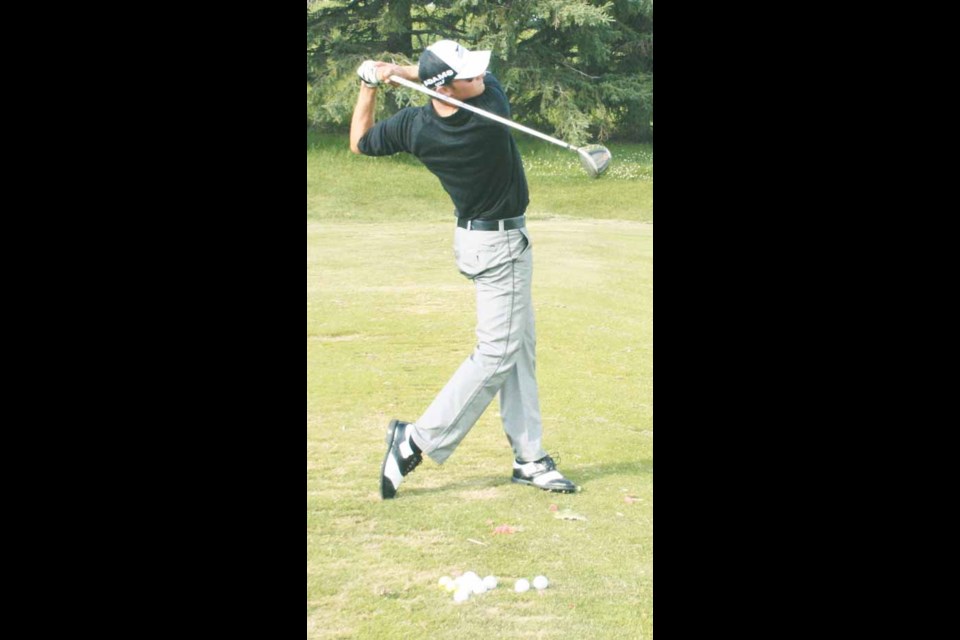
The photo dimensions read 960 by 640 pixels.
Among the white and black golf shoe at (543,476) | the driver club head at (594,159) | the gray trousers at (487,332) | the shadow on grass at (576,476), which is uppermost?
the driver club head at (594,159)

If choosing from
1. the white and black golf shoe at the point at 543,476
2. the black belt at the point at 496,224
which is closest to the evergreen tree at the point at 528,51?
the black belt at the point at 496,224

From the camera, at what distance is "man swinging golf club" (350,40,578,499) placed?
4590mm

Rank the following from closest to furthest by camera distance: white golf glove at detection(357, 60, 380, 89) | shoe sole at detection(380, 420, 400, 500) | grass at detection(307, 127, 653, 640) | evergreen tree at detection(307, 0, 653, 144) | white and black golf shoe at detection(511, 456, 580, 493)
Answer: grass at detection(307, 127, 653, 640), white golf glove at detection(357, 60, 380, 89), shoe sole at detection(380, 420, 400, 500), white and black golf shoe at detection(511, 456, 580, 493), evergreen tree at detection(307, 0, 653, 144)

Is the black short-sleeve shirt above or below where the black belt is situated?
above

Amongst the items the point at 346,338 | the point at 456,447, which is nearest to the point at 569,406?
the point at 456,447

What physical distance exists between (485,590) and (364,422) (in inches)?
59.8

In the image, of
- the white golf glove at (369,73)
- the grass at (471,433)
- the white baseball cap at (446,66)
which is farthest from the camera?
the white golf glove at (369,73)

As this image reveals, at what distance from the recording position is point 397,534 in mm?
4445

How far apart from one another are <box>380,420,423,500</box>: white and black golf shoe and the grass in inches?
2.7

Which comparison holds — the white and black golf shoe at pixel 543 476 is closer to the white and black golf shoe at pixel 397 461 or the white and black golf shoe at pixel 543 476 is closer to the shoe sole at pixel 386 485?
the white and black golf shoe at pixel 397 461

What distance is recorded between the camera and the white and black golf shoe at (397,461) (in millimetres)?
4754

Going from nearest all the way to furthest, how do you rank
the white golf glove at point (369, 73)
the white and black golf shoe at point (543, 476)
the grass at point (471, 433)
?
the grass at point (471, 433), the white golf glove at point (369, 73), the white and black golf shoe at point (543, 476)

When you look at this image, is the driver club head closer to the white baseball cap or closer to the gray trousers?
the gray trousers

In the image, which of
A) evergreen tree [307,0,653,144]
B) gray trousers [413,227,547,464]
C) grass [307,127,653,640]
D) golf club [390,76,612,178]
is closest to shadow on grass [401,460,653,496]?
grass [307,127,653,640]
